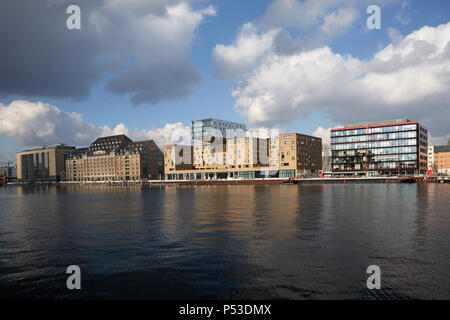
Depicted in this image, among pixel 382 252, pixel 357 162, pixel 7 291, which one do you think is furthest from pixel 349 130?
pixel 7 291

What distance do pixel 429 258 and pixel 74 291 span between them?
18.7 metres

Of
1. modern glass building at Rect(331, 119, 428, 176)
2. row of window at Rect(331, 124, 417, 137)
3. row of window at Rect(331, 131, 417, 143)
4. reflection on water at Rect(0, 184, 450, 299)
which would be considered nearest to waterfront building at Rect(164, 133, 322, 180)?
modern glass building at Rect(331, 119, 428, 176)

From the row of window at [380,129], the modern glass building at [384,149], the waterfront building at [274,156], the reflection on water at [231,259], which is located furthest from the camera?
the waterfront building at [274,156]

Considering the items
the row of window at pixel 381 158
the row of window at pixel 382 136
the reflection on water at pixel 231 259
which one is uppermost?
the row of window at pixel 382 136

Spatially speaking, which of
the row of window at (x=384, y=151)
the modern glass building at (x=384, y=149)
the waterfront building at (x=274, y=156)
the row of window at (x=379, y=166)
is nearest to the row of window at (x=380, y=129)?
the modern glass building at (x=384, y=149)

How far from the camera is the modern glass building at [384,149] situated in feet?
587

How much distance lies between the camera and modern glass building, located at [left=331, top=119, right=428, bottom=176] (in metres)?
179

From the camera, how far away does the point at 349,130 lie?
7810 inches

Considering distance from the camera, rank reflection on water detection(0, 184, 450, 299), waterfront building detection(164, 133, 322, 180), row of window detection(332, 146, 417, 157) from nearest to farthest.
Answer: reflection on water detection(0, 184, 450, 299), row of window detection(332, 146, 417, 157), waterfront building detection(164, 133, 322, 180)

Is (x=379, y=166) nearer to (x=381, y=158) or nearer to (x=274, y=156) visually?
(x=381, y=158)

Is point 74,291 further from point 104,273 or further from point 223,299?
point 223,299

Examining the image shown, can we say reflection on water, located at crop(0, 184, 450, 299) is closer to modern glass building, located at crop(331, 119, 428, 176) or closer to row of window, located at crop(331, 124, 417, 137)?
modern glass building, located at crop(331, 119, 428, 176)

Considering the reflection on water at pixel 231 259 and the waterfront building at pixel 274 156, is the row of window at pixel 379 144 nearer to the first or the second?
the waterfront building at pixel 274 156

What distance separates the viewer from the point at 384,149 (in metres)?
187
